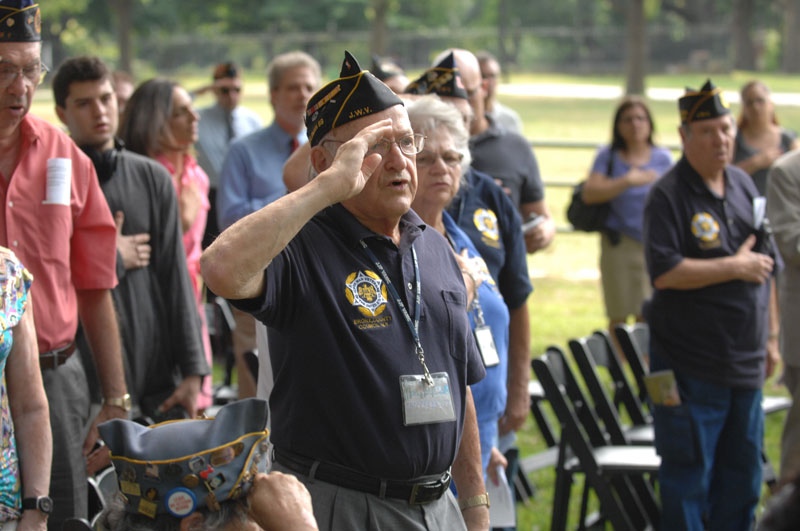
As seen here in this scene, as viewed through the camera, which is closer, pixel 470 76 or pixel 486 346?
pixel 486 346

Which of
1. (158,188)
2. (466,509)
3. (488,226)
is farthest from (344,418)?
(158,188)

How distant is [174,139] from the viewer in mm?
5734

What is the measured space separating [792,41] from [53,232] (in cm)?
3623

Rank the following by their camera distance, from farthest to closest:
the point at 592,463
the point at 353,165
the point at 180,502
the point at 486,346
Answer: the point at 592,463, the point at 486,346, the point at 353,165, the point at 180,502

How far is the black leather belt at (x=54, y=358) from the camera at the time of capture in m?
3.42

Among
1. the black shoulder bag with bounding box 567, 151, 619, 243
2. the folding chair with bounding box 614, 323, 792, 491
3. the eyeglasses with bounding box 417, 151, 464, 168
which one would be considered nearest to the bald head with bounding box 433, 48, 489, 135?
the eyeglasses with bounding box 417, 151, 464, 168

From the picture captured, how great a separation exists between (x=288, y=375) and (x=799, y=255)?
342 centimetres

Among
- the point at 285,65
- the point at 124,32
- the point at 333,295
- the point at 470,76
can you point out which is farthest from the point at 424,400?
the point at 124,32

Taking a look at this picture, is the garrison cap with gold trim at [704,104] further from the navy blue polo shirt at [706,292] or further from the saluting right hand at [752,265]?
the saluting right hand at [752,265]

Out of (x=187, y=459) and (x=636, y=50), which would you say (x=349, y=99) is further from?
(x=636, y=50)

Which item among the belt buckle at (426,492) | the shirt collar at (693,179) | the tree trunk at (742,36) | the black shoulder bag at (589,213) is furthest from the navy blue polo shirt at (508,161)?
the tree trunk at (742,36)

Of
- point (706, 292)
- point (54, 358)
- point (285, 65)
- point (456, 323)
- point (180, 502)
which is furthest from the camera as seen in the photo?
point (285, 65)

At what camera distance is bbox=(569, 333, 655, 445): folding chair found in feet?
18.1

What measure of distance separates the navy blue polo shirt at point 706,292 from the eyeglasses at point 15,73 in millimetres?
2869
